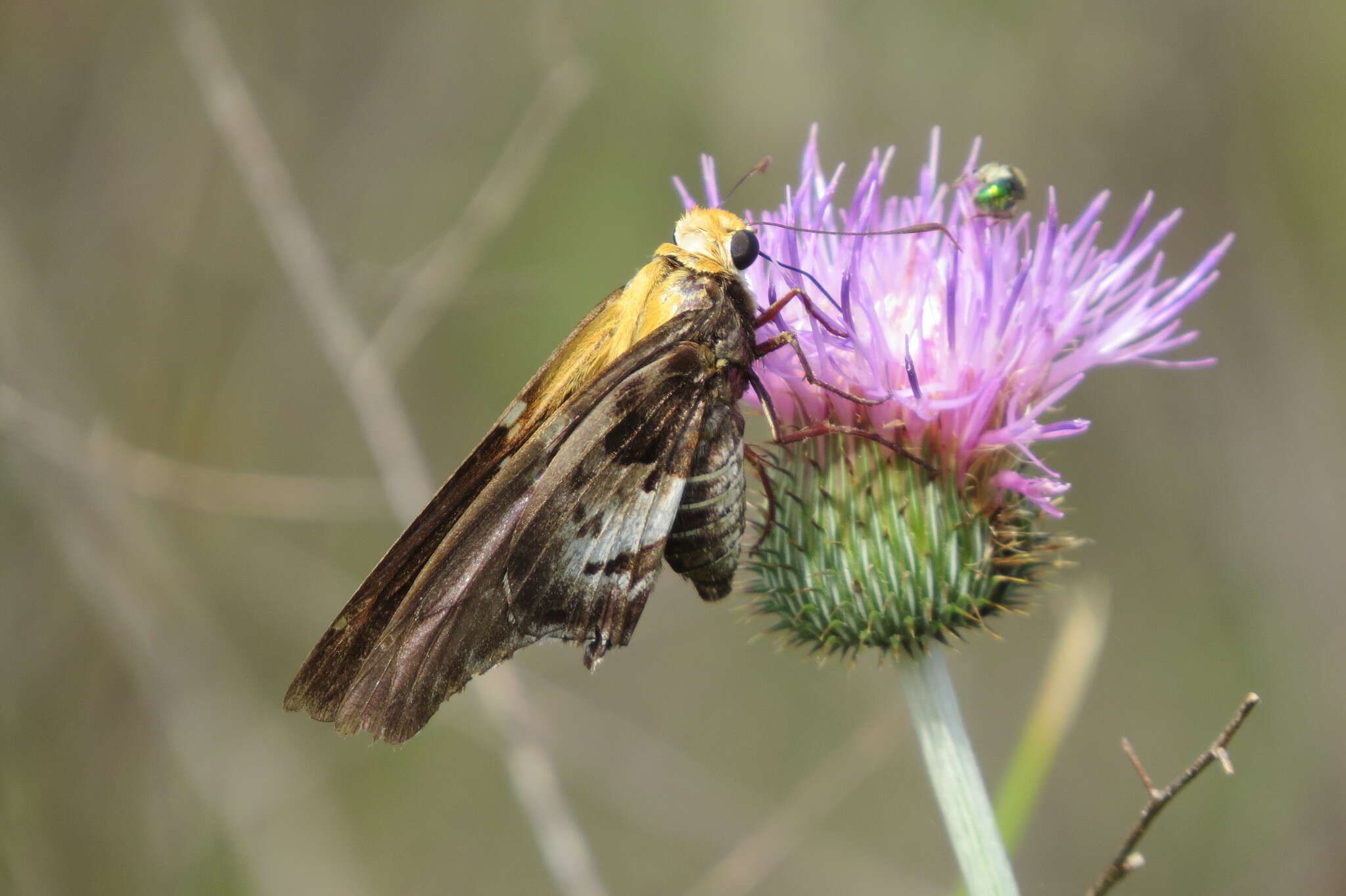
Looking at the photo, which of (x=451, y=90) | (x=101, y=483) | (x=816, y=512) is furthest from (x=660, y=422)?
(x=451, y=90)

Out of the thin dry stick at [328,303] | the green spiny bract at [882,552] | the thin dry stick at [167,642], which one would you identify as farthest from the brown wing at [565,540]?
the thin dry stick at [167,642]

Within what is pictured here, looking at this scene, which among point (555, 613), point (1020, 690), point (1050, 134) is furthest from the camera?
point (1020, 690)

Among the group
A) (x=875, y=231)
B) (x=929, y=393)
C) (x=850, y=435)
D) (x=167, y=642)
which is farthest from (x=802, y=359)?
(x=167, y=642)

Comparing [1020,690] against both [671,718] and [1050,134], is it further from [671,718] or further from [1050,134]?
[1050,134]

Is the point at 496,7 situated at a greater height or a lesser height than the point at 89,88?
greater

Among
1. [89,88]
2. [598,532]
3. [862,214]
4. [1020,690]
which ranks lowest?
[1020,690]

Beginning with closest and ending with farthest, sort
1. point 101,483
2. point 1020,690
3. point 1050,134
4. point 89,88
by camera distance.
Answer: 1. point 101,483
2. point 89,88
3. point 1050,134
4. point 1020,690

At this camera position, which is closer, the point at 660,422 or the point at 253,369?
the point at 660,422

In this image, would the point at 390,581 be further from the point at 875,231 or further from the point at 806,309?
the point at 875,231
